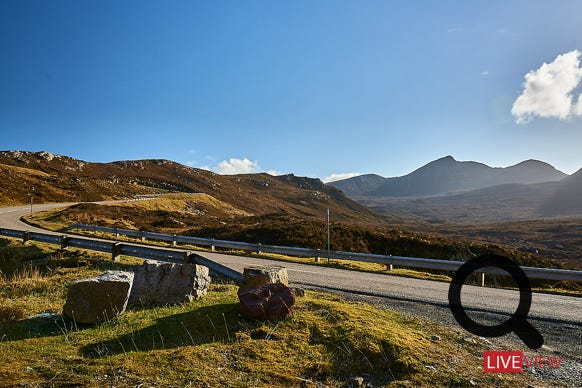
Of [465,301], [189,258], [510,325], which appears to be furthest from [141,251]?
[510,325]

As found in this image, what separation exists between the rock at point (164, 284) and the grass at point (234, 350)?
18.9 inches

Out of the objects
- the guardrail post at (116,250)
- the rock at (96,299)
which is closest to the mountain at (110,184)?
the guardrail post at (116,250)

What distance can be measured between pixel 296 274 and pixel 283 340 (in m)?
8.12

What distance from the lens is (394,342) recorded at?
592 centimetres

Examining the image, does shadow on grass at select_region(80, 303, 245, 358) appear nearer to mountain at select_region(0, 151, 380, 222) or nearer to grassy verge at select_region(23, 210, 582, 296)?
grassy verge at select_region(23, 210, 582, 296)

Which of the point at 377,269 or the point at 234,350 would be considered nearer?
the point at 234,350

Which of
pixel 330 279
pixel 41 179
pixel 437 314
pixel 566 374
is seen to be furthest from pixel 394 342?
pixel 41 179

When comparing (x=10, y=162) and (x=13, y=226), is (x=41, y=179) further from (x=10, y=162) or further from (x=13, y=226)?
(x=13, y=226)

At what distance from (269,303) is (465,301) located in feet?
21.8

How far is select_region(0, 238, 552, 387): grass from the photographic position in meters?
4.96

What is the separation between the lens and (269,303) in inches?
274

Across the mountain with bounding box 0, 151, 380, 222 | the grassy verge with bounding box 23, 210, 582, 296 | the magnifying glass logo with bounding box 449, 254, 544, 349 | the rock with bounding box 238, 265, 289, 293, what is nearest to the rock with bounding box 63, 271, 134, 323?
the rock with bounding box 238, 265, 289, 293

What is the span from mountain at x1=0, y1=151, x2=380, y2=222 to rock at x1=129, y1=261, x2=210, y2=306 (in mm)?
42410

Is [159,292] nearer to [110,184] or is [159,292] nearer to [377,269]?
[377,269]
